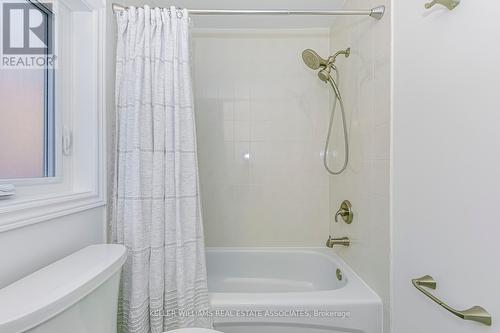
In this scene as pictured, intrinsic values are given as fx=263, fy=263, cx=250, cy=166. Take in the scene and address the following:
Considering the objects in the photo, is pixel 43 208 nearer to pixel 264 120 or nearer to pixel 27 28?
pixel 27 28

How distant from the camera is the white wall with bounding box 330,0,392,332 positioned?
1.18 metres

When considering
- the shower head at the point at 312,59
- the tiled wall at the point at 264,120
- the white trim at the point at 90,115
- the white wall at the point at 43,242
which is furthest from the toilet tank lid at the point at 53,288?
the shower head at the point at 312,59

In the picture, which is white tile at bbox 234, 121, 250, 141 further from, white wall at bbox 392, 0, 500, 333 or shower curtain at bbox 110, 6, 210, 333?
white wall at bbox 392, 0, 500, 333

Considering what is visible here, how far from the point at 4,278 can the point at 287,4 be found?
202 cm

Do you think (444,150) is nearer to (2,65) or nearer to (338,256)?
(338,256)

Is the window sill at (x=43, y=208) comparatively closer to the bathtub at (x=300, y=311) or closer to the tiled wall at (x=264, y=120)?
the bathtub at (x=300, y=311)

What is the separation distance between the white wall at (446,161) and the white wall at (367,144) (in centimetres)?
7

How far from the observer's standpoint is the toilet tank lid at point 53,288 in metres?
0.56

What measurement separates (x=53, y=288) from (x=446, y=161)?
1168 mm

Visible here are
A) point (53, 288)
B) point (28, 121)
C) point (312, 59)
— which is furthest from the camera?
point (312, 59)

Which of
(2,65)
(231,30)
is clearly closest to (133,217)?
(2,65)

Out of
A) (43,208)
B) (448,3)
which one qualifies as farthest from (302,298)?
(448,3)

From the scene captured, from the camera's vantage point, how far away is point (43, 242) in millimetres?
893

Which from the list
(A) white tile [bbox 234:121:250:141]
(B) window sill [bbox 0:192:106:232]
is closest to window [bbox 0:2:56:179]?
Result: (B) window sill [bbox 0:192:106:232]
